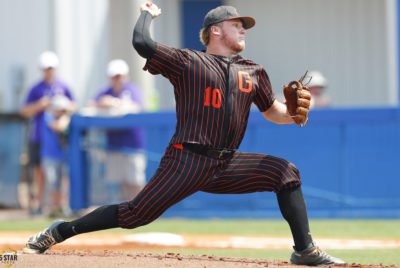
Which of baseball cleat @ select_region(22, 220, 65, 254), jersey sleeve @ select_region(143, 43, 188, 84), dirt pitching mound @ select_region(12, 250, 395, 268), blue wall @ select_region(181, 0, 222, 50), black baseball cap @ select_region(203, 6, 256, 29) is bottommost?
dirt pitching mound @ select_region(12, 250, 395, 268)

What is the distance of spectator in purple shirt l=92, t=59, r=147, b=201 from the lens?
953cm

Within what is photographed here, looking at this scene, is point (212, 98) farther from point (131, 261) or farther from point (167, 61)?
point (131, 261)

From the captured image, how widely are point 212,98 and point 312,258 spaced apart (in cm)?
117

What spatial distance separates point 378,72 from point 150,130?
19.2 feet

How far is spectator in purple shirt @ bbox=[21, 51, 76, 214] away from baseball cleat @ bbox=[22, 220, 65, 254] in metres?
4.94

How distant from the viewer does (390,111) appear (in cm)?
917

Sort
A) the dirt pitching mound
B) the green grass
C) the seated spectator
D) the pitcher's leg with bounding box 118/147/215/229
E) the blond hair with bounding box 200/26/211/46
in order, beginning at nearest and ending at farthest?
the dirt pitching mound → the pitcher's leg with bounding box 118/147/215/229 → the blond hair with bounding box 200/26/211/46 → the green grass → the seated spectator

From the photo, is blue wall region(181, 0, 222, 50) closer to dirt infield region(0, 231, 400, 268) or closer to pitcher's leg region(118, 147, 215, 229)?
dirt infield region(0, 231, 400, 268)

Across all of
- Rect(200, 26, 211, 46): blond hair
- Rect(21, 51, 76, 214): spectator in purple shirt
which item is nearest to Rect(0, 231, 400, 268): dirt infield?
Rect(200, 26, 211, 46): blond hair

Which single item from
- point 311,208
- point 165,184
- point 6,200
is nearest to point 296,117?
point 165,184

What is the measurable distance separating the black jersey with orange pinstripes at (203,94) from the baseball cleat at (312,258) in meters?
0.81

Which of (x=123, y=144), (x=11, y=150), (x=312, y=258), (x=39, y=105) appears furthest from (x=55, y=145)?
(x=312, y=258)

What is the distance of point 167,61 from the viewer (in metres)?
4.71

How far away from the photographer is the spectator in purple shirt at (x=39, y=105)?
390 inches
